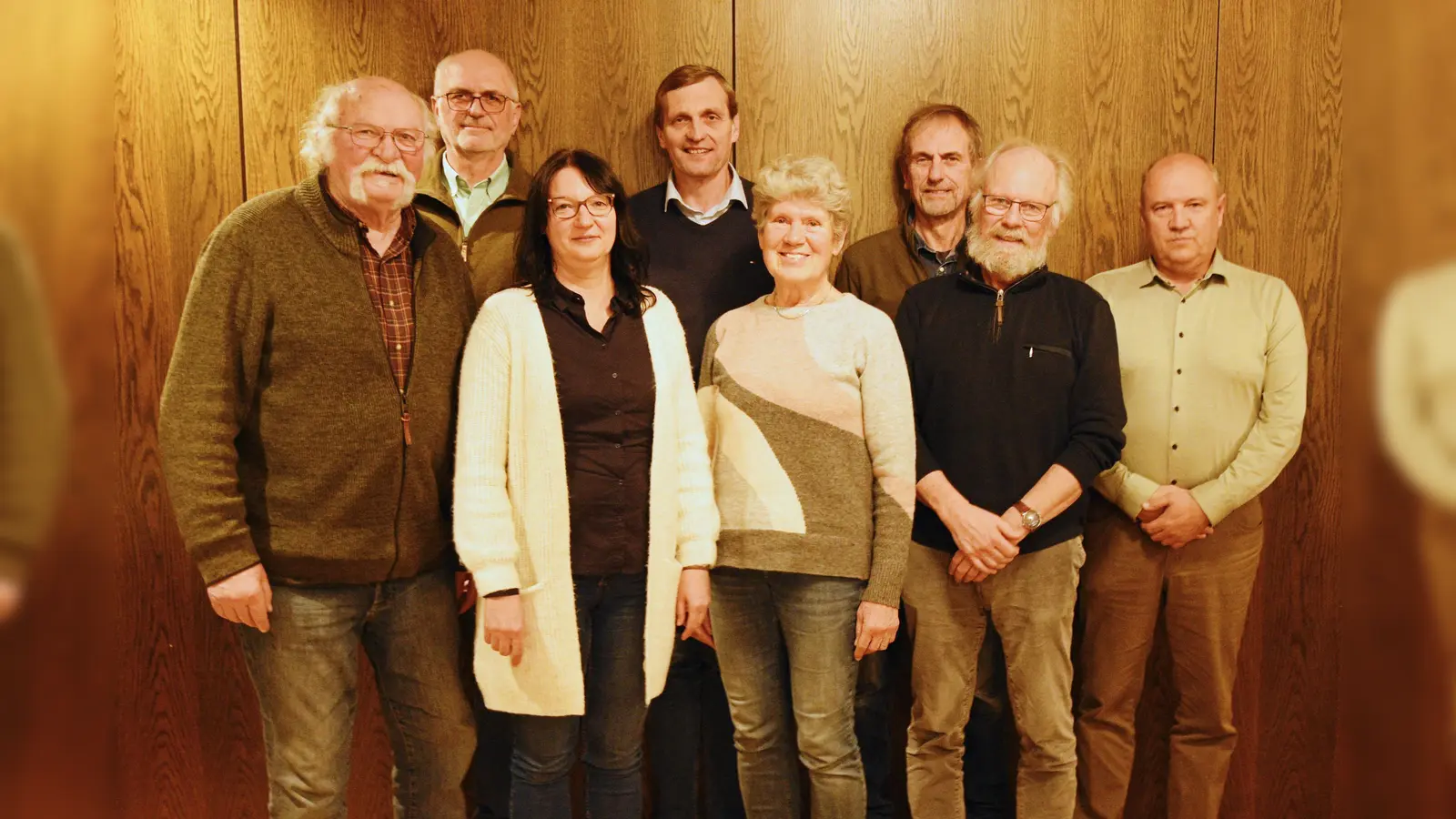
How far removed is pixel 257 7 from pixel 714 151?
1.34 metres

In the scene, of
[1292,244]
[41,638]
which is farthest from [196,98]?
[1292,244]

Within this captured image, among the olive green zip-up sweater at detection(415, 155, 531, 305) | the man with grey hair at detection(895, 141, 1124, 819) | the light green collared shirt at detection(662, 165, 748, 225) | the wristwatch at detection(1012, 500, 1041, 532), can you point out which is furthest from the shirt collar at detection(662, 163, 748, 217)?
the wristwatch at detection(1012, 500, 1041, 532)

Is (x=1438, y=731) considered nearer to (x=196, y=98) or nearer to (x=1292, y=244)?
(x=1292, y=244)

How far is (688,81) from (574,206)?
33.5 inches

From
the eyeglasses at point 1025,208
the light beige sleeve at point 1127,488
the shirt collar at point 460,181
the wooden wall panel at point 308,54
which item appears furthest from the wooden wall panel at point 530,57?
the light beige sleeve at point 1127,488

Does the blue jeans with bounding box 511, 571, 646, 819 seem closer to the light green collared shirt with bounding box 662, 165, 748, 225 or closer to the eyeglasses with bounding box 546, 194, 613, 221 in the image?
the eyeglasses with bounding box 546, 194, 613, 221

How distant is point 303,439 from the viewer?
192cm

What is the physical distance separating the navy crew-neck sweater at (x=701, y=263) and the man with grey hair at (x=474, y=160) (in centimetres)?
38

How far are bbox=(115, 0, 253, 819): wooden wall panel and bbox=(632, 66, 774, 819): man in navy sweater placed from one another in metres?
1.20

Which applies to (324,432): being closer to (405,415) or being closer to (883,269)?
(405,415)

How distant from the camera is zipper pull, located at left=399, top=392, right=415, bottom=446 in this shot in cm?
198

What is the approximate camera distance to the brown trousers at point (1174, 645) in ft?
8.25

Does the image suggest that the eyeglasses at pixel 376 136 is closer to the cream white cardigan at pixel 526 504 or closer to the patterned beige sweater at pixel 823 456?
the cream white cardigan at pixel 526 504

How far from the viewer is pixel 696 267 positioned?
265 cm
